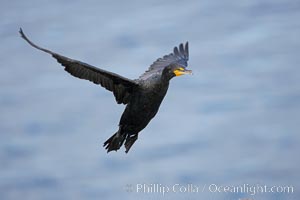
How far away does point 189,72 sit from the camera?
10.3m

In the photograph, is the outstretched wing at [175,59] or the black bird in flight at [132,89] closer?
the black bird in flight at [132,89]

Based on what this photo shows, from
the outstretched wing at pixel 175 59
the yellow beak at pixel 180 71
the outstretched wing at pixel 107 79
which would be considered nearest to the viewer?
the yellow beak at pixel 180 71

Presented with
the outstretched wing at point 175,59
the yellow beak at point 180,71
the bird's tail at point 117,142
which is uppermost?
the outstretched wing at point 175,59

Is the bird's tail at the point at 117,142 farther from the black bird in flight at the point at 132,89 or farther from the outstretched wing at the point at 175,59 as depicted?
the outstretched wing at the point at 175,59

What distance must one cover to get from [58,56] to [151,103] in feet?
3.90

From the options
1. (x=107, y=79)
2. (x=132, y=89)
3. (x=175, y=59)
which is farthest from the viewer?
(x=175, y=59)

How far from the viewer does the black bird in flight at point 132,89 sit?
10.3m

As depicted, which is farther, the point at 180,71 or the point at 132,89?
the point at 132,89

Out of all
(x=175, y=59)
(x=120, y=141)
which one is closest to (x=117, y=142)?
(x=120, y=141)

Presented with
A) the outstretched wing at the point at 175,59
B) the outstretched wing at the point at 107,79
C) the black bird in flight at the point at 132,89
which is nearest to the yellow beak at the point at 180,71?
the black bird in flight at the point at 132,89

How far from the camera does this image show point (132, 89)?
1073 centimetres

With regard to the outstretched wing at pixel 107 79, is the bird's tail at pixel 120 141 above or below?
below

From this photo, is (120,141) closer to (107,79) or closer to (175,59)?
(107,79)

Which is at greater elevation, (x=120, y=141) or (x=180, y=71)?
(x=180, y=71)
